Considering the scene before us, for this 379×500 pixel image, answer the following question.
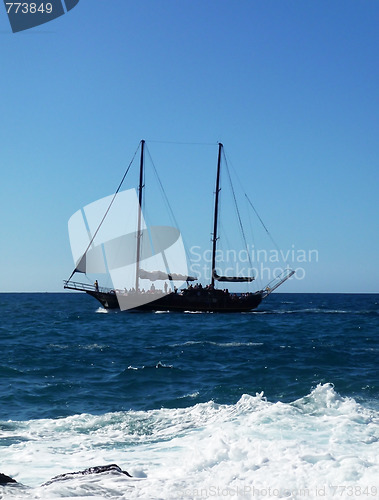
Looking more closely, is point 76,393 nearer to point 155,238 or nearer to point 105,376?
point 105,376

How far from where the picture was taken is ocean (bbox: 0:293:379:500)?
26.2ft

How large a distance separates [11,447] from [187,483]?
459 centimetres

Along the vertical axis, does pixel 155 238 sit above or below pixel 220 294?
above

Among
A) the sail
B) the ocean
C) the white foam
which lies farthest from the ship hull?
the white foam

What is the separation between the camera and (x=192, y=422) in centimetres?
1279

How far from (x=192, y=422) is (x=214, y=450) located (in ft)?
10.2

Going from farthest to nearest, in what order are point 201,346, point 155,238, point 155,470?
point 155,238
point 201,346
point 155,470

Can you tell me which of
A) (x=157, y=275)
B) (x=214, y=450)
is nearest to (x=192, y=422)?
A: (x=214, y=450)

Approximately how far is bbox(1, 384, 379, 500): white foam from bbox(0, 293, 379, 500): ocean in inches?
1.1

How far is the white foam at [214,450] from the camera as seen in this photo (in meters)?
7.76

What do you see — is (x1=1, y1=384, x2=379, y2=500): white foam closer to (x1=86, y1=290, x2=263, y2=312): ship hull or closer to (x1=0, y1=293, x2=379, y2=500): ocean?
(x1=0, y1=293, x2=379, y2=500): ocean

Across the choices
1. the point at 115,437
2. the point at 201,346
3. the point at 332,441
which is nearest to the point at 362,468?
the point at 332,441

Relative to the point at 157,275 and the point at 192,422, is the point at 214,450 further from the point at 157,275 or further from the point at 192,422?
the point at 157,275

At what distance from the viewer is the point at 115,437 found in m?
11.6
